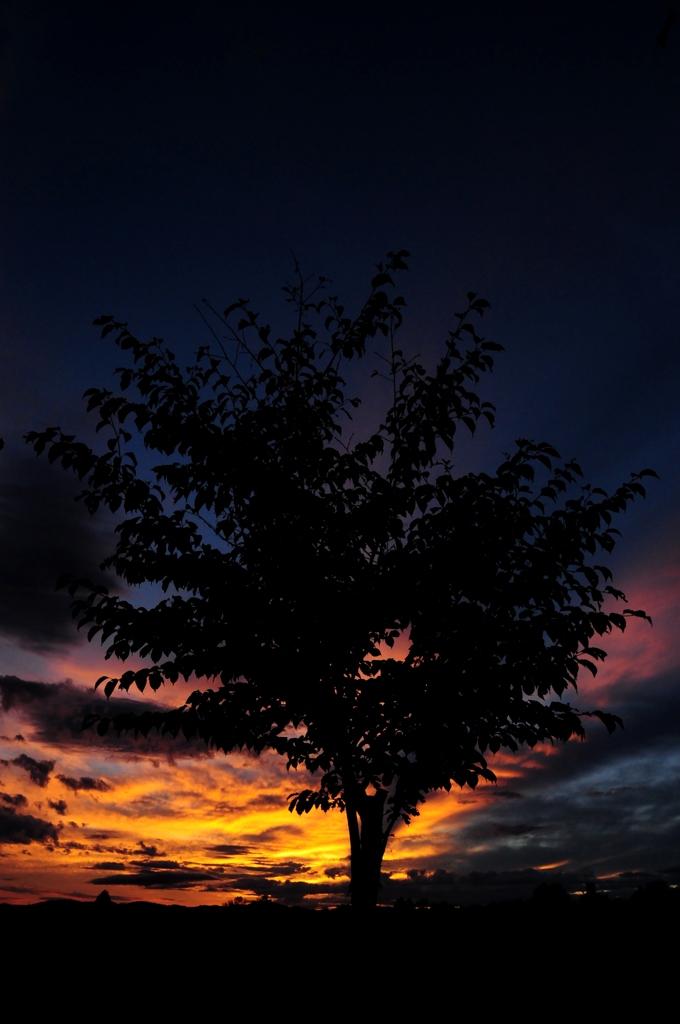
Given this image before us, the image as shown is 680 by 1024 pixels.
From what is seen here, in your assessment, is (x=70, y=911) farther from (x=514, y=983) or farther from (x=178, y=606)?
(x=514, y=983)

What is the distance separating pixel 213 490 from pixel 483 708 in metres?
5.12

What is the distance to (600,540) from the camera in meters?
11.8

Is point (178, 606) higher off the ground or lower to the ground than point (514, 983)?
higher

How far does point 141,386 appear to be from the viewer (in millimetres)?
12570

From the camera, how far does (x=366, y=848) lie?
11.5m

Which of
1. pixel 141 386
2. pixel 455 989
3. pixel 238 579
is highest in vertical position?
pixel 141 386

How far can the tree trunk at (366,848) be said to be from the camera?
1148cm

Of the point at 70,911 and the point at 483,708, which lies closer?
the point at 483,708

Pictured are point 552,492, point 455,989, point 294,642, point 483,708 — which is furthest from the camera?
point 552,492

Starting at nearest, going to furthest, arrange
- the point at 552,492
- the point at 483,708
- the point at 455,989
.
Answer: the point at 455,989, the point at 483,708, the point at 552,492

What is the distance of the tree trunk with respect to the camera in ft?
37.7

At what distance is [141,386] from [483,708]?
23.9 feet

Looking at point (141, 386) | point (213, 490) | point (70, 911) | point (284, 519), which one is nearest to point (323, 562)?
point (284, 519)

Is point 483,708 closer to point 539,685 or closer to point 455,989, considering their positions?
point 539,685
